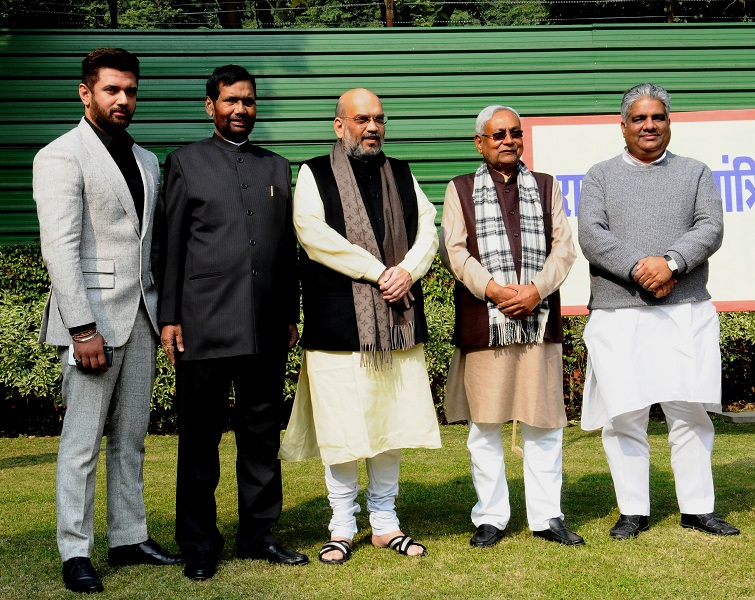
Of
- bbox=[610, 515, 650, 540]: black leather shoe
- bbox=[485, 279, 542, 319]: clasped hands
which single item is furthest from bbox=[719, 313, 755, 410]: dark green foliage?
bbox=[485, 279, 542, 319]: clasped hands

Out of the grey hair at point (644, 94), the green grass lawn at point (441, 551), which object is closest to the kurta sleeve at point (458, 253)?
the grey hair at point (644, 94)

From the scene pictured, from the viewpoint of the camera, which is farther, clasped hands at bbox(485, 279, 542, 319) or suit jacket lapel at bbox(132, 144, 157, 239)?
clasped hands at bbox(485, 279, 542, 319)

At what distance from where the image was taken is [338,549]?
179 inches

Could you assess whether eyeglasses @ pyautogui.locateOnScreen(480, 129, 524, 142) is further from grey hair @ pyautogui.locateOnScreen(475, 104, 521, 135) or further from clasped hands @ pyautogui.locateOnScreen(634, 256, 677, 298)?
clasped hands @ pyautogui.locateOnScreen(634, 256, 677, 298)

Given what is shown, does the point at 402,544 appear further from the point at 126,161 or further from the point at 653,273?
the point at 126,161

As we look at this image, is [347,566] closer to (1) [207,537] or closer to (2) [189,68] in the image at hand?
(1) [207,537]

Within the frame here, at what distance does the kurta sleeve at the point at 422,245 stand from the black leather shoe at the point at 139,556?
1.70 m

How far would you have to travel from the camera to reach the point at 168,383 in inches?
321

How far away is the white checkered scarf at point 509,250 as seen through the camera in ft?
15.8

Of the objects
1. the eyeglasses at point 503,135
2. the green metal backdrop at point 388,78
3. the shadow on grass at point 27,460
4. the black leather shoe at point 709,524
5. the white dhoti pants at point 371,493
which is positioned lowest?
the black leather shoe at point 709,524

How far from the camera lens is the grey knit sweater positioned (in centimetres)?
484

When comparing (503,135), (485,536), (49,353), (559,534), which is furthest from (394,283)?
(49,353)

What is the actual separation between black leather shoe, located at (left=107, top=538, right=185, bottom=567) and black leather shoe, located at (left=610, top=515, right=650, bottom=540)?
2080mm

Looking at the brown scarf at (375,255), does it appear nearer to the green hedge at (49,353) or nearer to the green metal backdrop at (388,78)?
the green hedge at (49,353)
